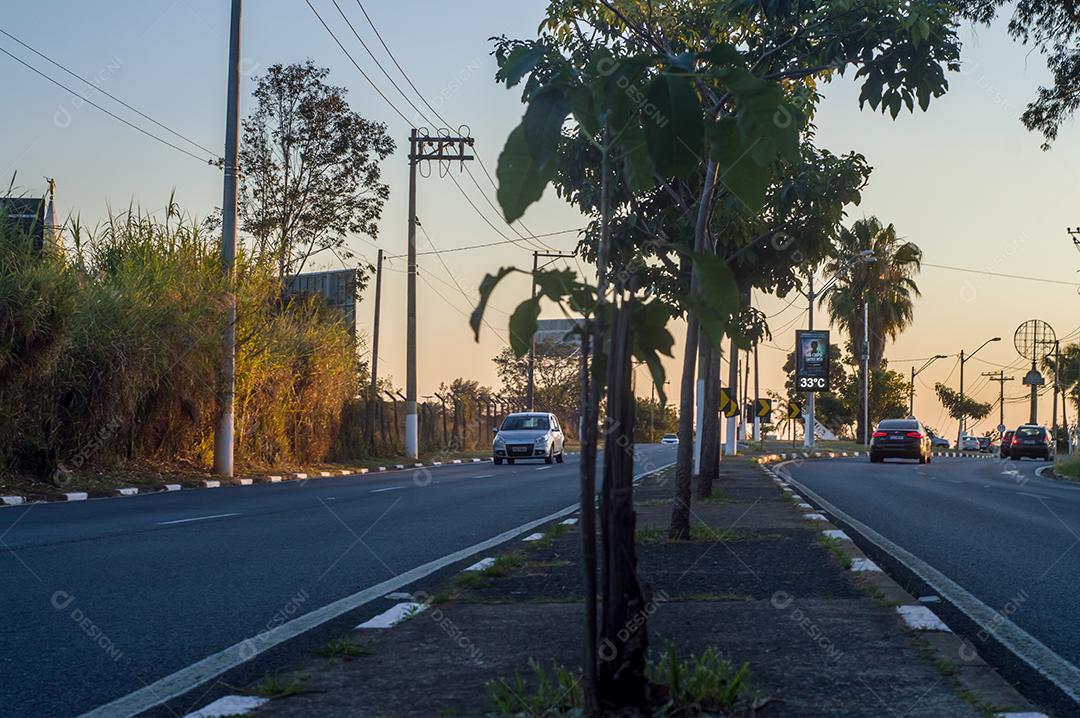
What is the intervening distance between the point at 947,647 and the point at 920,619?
682 mm

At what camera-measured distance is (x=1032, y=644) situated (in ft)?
19.8

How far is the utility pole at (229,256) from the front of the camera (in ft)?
79.2

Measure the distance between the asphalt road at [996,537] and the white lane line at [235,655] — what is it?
3.46 m

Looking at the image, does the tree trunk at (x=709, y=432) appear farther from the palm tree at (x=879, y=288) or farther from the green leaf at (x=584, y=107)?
the palm tree at (x=879, y=288)

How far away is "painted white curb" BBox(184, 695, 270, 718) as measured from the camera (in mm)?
4309

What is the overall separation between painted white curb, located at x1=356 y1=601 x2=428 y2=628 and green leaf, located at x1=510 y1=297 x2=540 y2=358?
2876 millimetres

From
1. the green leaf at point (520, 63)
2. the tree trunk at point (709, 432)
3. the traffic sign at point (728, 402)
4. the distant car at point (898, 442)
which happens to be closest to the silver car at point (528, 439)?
the traffic sign at point (728, 402)

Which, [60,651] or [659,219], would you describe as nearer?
[60,651]

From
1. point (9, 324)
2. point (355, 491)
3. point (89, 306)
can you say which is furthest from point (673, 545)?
point (89, 306)

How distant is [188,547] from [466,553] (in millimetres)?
2446

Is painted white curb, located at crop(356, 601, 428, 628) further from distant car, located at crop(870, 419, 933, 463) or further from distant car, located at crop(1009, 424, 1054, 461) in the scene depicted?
distant car, located at crop(1009, 424, 1054, 461)

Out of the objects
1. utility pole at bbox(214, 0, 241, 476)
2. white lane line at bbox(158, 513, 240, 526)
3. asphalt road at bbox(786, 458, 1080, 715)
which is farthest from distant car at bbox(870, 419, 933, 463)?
white lane line at bbox(158, 513, 240, 526)

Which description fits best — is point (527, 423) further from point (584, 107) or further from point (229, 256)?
point (584, 107)

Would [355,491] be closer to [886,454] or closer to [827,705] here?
[827,705]
